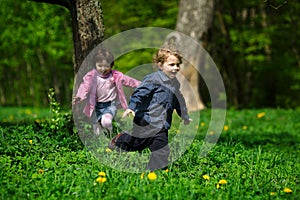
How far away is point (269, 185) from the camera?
3.96 m

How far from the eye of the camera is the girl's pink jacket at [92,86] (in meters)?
5.16

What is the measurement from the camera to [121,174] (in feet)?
13.0

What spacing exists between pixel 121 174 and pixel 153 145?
1.98 ft

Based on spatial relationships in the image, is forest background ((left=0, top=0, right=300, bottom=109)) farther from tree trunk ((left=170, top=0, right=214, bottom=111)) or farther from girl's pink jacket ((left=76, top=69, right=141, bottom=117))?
girl's pink jacket ((left=76, top=69, right=141, bottom=117))

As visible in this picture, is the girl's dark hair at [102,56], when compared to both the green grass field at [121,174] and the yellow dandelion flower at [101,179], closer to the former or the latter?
the green grass field at [121,174]

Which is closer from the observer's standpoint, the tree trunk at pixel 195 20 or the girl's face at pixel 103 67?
the girl's face at pixel 103 67

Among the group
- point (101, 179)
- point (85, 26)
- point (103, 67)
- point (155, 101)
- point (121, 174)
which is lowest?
point (121, 174)

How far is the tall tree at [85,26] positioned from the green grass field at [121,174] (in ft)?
3.35

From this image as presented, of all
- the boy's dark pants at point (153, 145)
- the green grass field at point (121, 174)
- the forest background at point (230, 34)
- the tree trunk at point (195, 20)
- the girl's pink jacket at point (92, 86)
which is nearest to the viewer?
the green grass field at point (121, 174)

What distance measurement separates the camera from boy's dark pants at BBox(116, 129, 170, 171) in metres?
4.31

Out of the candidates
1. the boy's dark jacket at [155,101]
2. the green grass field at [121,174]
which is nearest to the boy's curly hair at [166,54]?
the boy's dark jacket at [155,101]

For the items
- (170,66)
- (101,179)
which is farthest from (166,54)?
(101,179)

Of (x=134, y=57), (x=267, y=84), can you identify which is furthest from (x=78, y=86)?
(x=267, y=84)

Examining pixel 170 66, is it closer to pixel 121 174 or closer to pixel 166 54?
pixel 166 54
